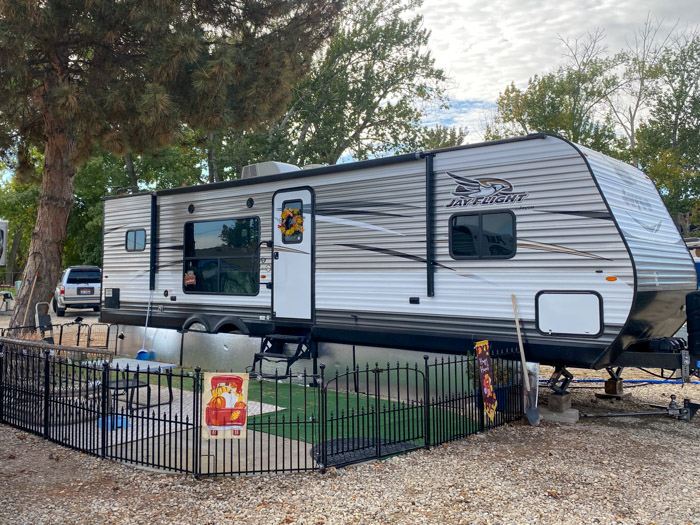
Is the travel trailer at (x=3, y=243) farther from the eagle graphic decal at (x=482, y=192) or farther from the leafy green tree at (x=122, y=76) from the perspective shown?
the eagle graphic decal at (x=482, y=192)

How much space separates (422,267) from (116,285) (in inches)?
279

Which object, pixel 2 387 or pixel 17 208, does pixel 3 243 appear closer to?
pixel 2 387

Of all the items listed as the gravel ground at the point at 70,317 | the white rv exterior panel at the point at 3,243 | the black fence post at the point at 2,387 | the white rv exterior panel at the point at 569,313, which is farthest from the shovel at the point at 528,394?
the gravel ground at the point at 70,317

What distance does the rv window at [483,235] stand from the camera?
7.20m

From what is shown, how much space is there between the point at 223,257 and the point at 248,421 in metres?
3.88

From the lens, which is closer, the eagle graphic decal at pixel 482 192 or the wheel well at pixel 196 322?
the eagle graphic decal at pixel 482 192

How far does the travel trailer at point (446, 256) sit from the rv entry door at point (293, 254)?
0.08 ft

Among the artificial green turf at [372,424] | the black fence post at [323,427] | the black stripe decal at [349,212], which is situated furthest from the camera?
the black stripe decal at [349,212]

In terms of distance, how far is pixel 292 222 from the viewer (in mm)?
9336

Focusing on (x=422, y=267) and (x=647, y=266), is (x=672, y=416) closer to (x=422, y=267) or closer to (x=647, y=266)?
(x=647, y=266)

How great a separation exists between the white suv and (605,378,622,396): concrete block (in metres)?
18.3

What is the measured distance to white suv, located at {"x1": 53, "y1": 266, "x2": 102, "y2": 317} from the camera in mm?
21859

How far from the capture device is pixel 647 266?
21.7ft

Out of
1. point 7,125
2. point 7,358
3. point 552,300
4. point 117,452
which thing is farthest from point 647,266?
point 7,125
